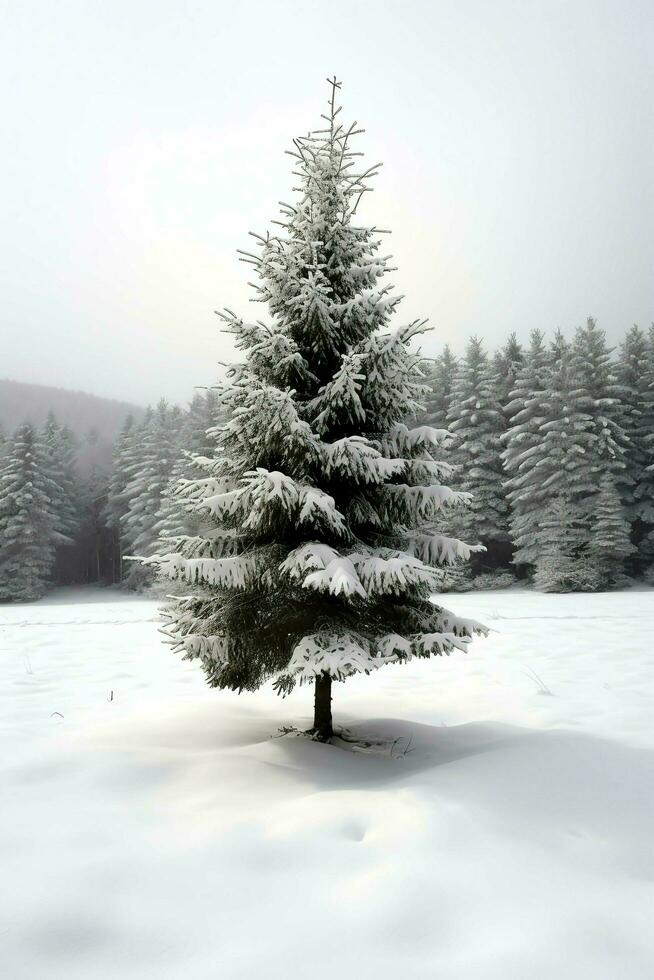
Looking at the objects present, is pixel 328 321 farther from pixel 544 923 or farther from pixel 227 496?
pixel 544 923

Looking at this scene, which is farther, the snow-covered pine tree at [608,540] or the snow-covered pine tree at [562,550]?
the snow-covered pine tree at [608,540]

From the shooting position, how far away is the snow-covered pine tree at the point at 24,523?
40.1 meters

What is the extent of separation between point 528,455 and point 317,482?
27093mm

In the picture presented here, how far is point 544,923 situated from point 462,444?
32.1 meters

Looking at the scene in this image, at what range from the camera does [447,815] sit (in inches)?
149

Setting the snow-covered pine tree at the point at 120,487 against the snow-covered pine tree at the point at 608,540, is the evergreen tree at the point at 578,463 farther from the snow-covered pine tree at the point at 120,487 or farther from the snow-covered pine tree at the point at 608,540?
the snow-covered pine tree at the point at 120,487

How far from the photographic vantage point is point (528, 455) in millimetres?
30594

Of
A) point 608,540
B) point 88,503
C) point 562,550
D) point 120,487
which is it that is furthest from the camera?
point 88,503

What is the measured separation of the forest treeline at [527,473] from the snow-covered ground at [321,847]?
17575mm

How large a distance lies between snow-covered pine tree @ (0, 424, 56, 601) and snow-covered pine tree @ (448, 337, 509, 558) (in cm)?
2917

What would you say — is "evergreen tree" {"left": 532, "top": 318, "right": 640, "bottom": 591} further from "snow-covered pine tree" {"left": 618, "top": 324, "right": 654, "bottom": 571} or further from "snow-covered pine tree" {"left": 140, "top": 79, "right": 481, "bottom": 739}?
"snow-covered pine tree" {"left": 140, "top": 79, "right": 481, "bottom": 739}

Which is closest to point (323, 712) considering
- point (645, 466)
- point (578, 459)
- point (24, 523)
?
point (578, 459)

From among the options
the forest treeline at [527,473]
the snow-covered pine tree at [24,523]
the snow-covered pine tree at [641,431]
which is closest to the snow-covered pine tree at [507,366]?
the forest treeline at [527,473]

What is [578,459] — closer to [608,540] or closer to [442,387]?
[608,540]
